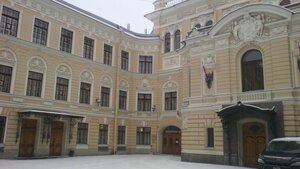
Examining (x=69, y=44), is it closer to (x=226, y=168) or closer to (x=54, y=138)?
(x=54, y=138)

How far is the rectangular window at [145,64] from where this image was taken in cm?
3069

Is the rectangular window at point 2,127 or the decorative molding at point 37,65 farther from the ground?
the decorative molding at point 37,65

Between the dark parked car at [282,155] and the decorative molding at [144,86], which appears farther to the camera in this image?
the decorative molding at [144,86]

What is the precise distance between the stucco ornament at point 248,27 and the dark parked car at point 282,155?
25.1 feet

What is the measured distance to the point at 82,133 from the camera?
25.0 m

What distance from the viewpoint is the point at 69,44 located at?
82.2ft

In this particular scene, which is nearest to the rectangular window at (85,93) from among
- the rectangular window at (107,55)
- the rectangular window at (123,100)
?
the rectangular window at (107,55)

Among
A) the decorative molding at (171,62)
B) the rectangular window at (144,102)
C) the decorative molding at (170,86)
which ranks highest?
the decorative molding at (171,62)

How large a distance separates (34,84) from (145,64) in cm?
1206

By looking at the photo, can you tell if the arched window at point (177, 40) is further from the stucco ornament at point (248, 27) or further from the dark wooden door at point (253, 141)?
the dark wooden door at point (253, 141)

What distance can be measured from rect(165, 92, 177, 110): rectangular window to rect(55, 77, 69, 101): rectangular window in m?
9.72

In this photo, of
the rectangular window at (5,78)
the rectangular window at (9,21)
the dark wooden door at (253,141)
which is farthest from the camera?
the rectangular window at (9,21)

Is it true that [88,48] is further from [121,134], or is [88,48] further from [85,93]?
[121,134]

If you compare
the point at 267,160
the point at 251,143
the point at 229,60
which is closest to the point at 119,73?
the point at 229,60
